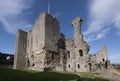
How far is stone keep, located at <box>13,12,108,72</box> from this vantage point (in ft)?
134

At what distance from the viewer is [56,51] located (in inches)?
1747

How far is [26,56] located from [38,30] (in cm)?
928

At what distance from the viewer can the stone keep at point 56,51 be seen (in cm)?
4097

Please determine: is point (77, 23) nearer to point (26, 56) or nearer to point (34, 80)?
point (26, 56)

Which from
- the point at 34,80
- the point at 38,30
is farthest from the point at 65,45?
the point at 34,80

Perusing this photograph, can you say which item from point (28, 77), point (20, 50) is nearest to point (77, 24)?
point (20, 50)

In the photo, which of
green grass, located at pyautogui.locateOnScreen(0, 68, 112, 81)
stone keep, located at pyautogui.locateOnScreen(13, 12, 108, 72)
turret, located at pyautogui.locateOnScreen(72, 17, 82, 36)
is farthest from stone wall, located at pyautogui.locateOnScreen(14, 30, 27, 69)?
green grass, located at pyautogui.locateOnScreen(0, 68, 112, 81)

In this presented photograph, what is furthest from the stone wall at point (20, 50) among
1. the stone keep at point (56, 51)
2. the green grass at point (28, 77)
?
the green grass at point (28, 77)

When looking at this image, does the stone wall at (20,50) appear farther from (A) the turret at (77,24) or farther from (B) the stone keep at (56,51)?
(A) the turret at (77,24)

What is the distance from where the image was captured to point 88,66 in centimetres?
3969

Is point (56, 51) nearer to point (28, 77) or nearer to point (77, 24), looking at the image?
point (77, 24)

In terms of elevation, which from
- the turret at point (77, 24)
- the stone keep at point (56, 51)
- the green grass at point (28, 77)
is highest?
the turret at point (77, 24)

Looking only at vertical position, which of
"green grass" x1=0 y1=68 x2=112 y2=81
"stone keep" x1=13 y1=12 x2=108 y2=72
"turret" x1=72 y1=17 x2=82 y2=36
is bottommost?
"green grass" x1=0 y1=68 x2=112 y2=81

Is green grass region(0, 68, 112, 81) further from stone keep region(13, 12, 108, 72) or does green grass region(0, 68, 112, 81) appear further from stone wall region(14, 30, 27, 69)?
stone wall region(14, 30, 27, 69)
